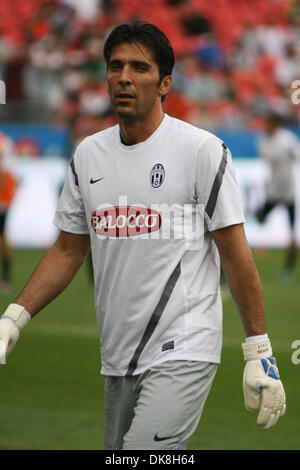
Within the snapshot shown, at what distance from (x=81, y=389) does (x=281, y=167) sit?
29.2 ft

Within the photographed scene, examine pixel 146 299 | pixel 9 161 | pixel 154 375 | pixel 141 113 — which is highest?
pixel 9 161

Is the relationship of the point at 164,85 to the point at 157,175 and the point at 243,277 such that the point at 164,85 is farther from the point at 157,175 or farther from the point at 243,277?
the point at 243,277

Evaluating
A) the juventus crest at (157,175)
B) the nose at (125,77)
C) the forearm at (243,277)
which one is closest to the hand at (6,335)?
the juventus crest at (157,175)

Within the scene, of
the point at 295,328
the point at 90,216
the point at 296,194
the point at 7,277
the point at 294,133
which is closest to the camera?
the point at 90,216

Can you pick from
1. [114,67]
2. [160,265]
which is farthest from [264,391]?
[114,67]

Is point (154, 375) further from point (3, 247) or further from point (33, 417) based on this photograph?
point (3, 247)

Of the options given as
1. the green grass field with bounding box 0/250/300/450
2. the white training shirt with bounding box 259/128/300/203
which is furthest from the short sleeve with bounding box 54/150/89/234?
the white training shirt with bounding box 259/128/300/203

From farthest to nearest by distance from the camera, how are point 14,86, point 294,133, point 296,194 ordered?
Answer: point 14,86 → point 294,133 → point 296,194

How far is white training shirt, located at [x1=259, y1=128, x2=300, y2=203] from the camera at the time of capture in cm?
1596

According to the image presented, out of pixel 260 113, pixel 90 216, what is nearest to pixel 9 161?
pixel 260 113

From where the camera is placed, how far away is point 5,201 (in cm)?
1498

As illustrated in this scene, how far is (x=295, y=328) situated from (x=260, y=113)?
11410mm

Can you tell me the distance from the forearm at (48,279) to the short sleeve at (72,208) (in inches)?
4.7

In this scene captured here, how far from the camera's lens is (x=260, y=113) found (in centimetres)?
2117
